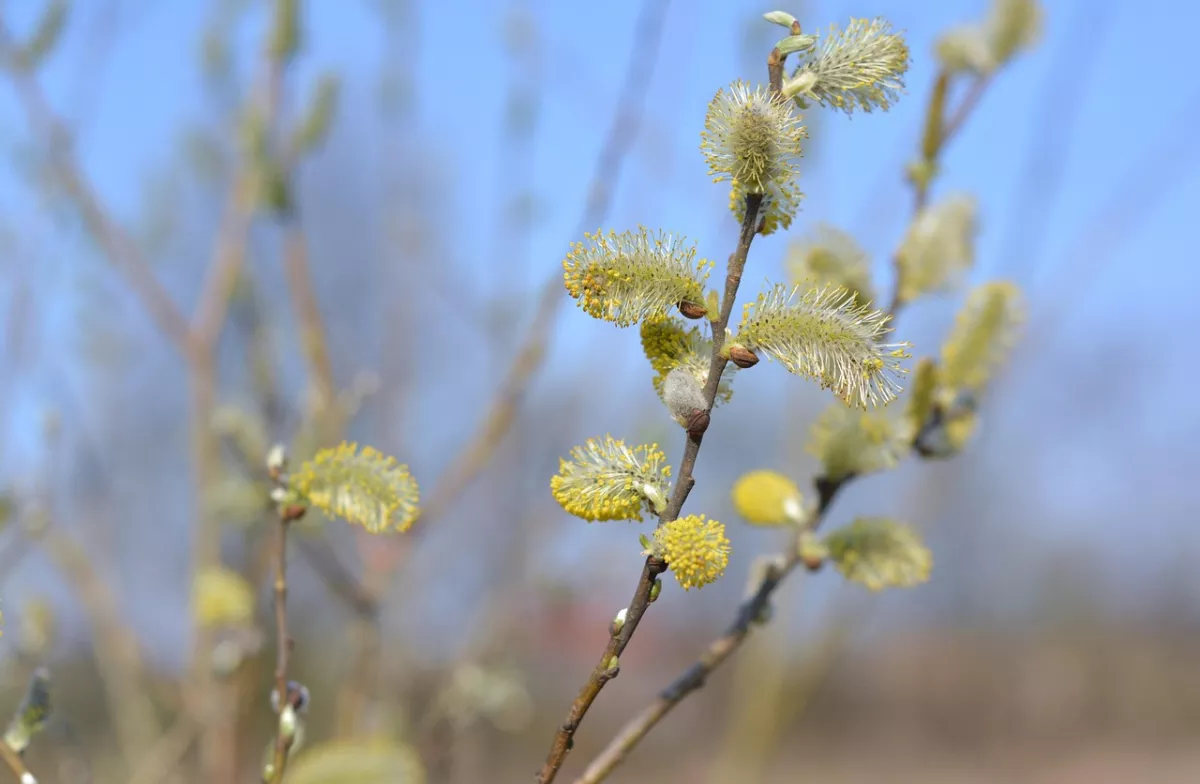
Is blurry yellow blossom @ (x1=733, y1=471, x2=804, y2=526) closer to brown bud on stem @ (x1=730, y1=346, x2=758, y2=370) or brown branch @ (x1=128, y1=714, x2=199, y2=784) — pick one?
brown bud on stem @ (x1=730, y1=346, x2=758, y2=370)

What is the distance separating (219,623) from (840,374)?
90 centimetres

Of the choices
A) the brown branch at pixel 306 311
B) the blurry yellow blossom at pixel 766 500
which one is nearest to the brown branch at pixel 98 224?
the brown branch at pixel 306 311

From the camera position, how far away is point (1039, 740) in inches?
380

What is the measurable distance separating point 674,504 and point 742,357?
0.10 metres

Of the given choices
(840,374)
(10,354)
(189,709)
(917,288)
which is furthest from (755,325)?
(10,354)

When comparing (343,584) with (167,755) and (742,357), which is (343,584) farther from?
(742,357)

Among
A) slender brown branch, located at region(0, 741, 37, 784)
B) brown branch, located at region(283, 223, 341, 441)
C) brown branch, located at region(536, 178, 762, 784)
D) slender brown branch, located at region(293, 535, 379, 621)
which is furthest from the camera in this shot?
brown branch, located at region(283, 223, 341, 441)

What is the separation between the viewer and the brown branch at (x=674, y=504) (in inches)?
22.5

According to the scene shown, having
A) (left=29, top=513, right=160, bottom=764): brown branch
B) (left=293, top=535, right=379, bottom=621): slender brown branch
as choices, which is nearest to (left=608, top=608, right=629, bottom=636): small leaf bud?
(left=293, top=535, right=379, bottom=621): slender brown branch

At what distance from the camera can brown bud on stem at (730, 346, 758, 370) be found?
59 centimetres

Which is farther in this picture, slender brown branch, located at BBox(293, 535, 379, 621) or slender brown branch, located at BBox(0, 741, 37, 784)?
slender brown branch, located at BBox(293, 535, 379, 621)

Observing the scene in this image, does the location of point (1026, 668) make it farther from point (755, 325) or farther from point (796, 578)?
point (755, 325)

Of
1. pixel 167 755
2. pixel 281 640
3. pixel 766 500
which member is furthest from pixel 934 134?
pixel 167 755

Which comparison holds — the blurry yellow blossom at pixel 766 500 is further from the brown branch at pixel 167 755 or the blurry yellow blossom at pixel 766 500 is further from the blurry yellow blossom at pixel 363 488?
the brown branch at pixel 167 755
